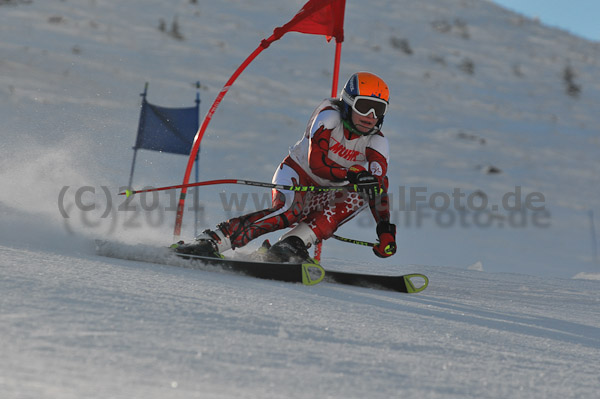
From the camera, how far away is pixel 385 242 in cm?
423

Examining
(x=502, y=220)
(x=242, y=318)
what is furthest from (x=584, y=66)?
(x=242, y=318)

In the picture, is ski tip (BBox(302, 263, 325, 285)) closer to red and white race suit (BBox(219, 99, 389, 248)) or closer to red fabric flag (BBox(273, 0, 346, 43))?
red and white race suit (BBox(219, 99, 389, 248))

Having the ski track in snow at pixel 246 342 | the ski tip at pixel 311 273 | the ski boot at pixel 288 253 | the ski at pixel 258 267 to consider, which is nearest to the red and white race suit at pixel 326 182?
the ski boot at pixel 288 253

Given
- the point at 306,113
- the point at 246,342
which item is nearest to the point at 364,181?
the point at 246,342

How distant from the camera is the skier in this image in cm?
422

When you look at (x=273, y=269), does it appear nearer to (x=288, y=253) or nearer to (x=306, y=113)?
(x=288, y=253)

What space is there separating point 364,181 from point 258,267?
34.7 inches

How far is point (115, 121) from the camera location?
37.8 feet

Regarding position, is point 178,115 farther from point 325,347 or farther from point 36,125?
point 325,347

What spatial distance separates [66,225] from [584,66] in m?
17.3

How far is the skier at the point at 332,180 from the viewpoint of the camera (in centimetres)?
422

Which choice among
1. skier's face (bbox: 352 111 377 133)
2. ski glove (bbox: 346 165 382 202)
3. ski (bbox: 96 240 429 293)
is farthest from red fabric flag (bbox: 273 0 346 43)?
ski (bbox: 96 240 429 293)

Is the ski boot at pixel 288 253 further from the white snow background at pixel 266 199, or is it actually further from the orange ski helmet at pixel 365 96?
the orange ski helmet at pixel 365 96

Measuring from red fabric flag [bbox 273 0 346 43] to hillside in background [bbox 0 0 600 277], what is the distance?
6.18 feet
